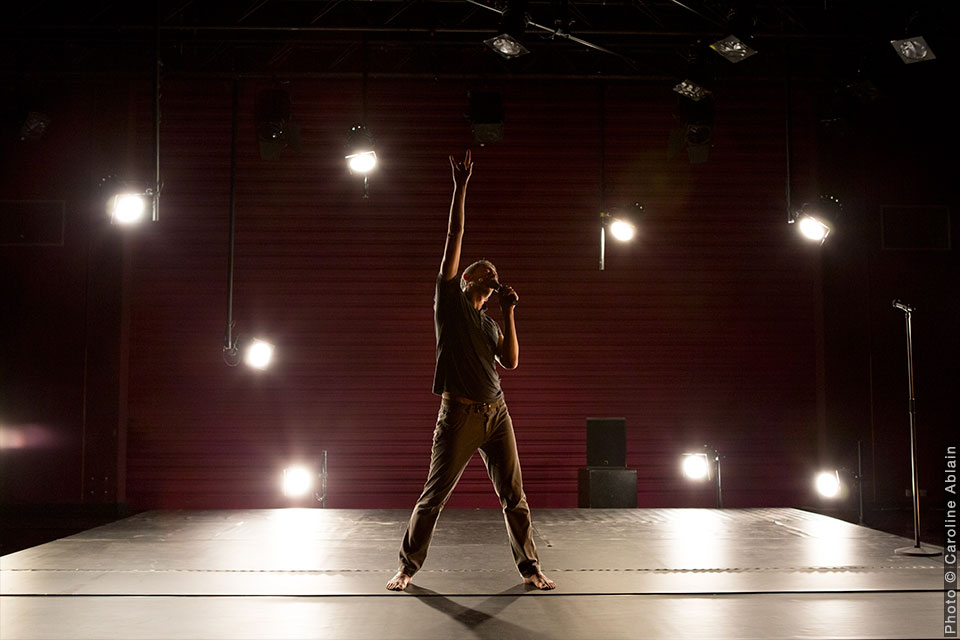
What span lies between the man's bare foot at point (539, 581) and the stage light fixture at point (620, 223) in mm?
4785

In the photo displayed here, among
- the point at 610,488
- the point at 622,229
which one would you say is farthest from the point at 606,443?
the point at 622,229

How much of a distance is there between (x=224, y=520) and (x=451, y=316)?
11.8 ft

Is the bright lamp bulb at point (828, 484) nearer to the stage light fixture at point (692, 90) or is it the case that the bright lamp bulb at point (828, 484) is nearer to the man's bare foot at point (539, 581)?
the stage light fixture at point (692, 90)

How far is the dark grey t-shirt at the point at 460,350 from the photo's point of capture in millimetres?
3936

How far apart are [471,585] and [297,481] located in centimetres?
479

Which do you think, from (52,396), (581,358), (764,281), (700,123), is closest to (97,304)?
(52,396)

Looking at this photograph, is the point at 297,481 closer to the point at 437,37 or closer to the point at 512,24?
the point at 437,37

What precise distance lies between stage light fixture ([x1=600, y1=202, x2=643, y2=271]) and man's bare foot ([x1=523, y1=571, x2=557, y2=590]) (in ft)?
15.7

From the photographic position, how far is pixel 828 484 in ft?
27.2

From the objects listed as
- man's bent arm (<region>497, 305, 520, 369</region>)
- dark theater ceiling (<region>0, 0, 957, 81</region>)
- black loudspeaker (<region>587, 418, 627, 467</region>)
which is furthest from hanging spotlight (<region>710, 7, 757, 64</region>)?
man's bent arm (<region>497, 305, 520, 369</region>)

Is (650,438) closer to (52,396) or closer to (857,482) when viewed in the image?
(857,482)

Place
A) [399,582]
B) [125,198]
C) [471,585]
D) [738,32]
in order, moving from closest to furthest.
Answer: [399,582] → [471,585] → [738,32] → [125,198]

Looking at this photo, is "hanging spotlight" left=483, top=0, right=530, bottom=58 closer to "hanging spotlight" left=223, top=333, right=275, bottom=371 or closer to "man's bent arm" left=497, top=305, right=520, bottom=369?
"man's bent arm" left=497, top=305, right=520, bottom=369

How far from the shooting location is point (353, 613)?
11.3ft
